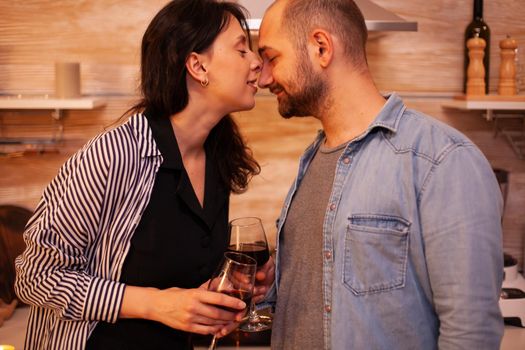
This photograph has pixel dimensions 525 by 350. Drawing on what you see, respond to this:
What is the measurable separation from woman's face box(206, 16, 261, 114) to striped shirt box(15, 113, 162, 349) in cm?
22

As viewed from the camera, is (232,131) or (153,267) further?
(232,131)

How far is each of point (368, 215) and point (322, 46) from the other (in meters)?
0.38

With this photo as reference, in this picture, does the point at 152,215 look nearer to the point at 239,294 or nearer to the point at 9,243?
the point at 239,294

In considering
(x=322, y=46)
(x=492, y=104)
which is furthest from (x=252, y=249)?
(x=492, y=104)

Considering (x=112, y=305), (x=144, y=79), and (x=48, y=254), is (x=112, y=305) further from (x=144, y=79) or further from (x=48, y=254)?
(x=144, y=79)

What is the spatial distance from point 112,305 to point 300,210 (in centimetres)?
46

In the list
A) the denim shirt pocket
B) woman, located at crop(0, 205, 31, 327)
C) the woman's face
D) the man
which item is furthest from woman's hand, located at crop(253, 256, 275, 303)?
woman, located at crop(0, 205, 31, 327)

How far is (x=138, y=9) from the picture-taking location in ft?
7.57

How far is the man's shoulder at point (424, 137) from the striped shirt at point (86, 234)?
1.91ft

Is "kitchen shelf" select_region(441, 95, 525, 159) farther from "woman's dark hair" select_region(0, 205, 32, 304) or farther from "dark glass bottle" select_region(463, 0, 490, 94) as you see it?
"woman's dark hair" select_region(0, 205, 32, 304)

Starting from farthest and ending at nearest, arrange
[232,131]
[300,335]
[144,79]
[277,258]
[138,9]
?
1. [138,9]
2. [232,131]
3. [144,79]
4. [277,258]
5. [300,335]

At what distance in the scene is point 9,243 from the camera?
227 centimetres

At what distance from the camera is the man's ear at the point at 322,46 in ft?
4.17

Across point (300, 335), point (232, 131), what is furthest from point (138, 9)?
point (300, 335)
